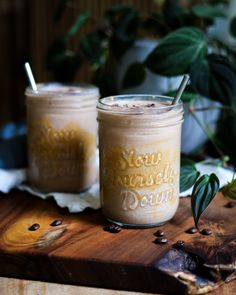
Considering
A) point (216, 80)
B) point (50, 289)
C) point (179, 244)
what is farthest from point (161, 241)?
point (216, 80)

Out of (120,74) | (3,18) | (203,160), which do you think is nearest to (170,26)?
(120,74)

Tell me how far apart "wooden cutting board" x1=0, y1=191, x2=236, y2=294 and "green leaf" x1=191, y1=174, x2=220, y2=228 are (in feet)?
0.13

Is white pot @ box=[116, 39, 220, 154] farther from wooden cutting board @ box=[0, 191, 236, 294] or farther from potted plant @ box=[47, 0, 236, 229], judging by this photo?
wooden cutting board @ box=[0, 191, 236, 294]

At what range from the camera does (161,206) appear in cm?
81

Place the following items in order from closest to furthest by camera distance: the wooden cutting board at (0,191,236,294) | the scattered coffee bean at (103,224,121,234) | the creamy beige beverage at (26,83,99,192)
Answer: the wooden cutting board at (0,191,236,294)
the scattered coffee bean at (103,224,121,234)
the creamy beige beverage at (26,83,99,192)

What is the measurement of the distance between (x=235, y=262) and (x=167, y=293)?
3.5 inches

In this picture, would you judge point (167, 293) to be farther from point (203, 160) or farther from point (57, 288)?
point (203, 160)

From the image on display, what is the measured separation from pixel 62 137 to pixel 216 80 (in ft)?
0.81

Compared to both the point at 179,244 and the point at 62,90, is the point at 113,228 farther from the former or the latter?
the point at 62,90

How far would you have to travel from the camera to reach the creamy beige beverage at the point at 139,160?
788 mm

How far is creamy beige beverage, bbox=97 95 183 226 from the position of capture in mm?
788

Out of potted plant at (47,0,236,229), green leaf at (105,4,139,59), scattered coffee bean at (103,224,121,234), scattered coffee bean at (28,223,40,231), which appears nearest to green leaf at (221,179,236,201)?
potted plant at (47,0,236,229)

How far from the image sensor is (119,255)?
2.40 feet

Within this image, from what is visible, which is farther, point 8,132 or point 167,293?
point 8,132
